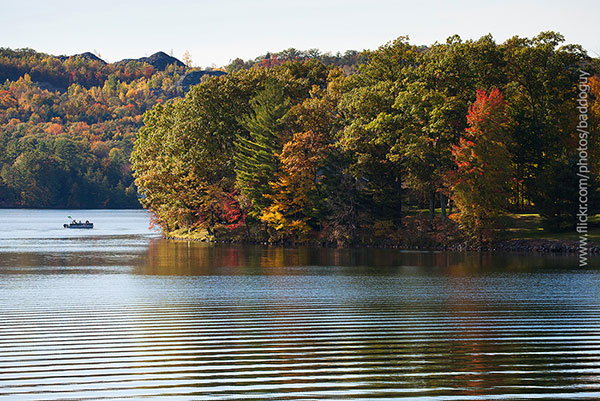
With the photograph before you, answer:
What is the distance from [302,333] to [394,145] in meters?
43.0

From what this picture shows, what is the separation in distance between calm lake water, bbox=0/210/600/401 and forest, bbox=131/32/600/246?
16803mm

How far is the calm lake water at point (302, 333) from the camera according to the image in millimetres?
13984

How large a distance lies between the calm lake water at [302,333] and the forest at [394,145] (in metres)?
16.8

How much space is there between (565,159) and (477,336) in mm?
43248

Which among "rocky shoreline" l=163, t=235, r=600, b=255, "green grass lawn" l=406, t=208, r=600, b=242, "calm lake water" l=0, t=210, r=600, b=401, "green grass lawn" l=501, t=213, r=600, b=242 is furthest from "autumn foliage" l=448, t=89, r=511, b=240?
"calm lake water" l=0, t=210, r=600, b=401

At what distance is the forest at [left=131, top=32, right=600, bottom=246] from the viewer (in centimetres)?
5769

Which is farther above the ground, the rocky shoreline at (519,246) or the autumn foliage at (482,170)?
the autumn foliage at (482,170)

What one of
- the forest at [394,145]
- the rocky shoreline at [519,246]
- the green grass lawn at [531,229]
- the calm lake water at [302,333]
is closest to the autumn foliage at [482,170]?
the forest at [394,145]

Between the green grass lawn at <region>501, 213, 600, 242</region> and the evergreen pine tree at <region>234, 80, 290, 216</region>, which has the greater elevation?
the evergreen pine tree at <region>234, 80, 290, 216</region>

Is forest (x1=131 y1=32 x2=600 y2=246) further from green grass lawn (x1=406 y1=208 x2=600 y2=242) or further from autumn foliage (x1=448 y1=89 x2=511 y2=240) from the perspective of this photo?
green grass lawn (x1=406 y1=208 x2=600 y2=242)

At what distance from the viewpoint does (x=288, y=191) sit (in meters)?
67.4

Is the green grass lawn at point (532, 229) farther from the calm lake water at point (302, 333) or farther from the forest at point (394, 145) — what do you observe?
the calm lake water at point (302, 333)

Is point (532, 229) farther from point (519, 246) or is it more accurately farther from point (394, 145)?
point (394, 145)

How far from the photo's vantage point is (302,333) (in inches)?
794
